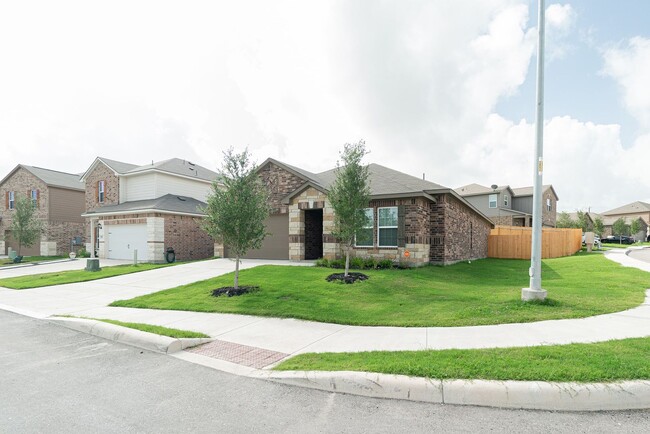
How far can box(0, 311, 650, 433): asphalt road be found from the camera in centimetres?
355

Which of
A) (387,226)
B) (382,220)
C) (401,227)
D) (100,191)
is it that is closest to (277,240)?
(382,220)

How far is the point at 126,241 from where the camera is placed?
23.4 m

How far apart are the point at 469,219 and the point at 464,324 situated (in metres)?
15.3

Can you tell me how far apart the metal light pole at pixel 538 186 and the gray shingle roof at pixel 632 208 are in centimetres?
8206

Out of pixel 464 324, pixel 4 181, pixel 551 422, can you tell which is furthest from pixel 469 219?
pixel 4 181

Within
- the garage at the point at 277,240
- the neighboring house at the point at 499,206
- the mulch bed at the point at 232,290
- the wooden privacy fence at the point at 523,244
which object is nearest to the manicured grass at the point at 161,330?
the mulch bed at the point at 232,290

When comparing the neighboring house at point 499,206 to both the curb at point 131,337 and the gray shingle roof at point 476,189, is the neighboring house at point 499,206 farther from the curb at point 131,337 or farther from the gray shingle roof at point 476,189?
the curb at point 131,337

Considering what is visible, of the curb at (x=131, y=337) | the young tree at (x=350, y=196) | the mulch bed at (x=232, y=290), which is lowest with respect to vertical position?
the curb at (x=131, y=337)

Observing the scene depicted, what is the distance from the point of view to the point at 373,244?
51.4 feet

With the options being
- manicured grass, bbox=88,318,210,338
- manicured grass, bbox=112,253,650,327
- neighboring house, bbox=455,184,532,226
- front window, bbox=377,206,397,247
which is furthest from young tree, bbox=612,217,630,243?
manicured grass, bbox=88,318,210,338

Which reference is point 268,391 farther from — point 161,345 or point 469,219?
point 469,219

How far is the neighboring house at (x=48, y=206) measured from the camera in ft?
95.9

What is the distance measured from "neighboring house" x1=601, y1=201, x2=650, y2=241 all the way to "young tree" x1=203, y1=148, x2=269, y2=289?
76287 millimetres

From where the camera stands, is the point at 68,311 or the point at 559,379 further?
the point at 68,311
